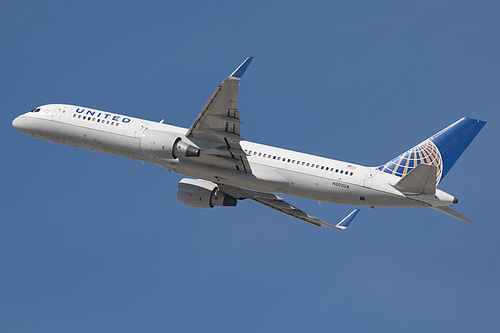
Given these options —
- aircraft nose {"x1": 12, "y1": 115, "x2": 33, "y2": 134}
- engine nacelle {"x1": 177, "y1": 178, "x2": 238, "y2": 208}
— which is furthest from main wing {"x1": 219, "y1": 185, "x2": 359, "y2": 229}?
aircraft nose {"x1": 12, "y1": 115, "x2": 33, "y2": 134}

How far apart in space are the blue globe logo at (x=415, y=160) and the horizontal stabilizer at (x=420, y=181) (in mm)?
2783

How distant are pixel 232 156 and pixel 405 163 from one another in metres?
11.4

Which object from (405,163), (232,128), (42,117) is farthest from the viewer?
(42,117)

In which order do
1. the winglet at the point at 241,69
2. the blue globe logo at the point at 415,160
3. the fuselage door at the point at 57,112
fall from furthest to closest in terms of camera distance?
the fuselage door at the point at 57,112
the blue globe logo at the point at 415,160
the winglet at the point at 241,69

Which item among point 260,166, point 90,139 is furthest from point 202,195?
point 90,139

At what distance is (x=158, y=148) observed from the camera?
4766 centimetres

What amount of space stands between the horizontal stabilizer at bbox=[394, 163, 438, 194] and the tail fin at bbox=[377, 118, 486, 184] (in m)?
2.78

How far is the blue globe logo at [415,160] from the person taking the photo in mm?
48062

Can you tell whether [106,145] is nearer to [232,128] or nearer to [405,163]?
[232,128]

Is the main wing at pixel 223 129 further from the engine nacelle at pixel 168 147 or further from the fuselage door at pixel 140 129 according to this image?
the fuselage door at pixel 140 129

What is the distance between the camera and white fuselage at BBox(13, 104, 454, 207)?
154 ft

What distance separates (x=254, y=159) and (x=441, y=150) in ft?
40.6

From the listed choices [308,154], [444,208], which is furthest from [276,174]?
[444,208]

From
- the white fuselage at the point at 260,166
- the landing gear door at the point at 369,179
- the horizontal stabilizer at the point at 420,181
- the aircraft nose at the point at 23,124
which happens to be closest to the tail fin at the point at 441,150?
the landing gear door at the point at 369,179
